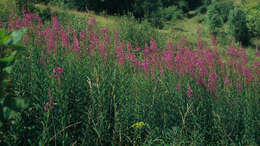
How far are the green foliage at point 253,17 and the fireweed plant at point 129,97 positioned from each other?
1381 centimetres

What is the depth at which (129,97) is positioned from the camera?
2795 millimetres

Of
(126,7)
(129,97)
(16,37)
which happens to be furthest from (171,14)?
(16,37)

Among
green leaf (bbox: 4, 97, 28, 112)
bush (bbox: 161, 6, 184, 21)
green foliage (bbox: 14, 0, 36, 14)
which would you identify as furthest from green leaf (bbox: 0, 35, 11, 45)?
bush (bbox: 161, 6, 184, 21)

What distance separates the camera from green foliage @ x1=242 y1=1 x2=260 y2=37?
50.3 ft

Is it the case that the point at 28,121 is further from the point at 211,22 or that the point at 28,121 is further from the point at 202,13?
the point at 202,13

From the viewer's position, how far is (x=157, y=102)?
Result: 2.97 m

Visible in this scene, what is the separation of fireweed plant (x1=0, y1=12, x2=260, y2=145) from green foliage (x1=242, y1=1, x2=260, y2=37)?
13814mm

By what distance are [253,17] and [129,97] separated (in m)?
16.0

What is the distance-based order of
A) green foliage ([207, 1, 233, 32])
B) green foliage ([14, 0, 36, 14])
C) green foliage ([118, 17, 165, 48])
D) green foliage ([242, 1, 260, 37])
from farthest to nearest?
green foliage ([207, 1, 233, 32]) < green foliage ([242, 1, 260, 37]) < green foliage ([14, 0, 36, 14]) < green foliage ([118, 17, 165, 48])

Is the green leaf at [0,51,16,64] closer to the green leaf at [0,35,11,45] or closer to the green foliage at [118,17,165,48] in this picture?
the green leaf at [0,35,11,45]

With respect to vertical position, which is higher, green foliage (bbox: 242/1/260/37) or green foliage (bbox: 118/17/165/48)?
green foliage (bbox: 242/1/260/37)

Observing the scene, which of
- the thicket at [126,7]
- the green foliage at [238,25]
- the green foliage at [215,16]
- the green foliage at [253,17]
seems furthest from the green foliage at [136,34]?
the green foliage at [253,17]

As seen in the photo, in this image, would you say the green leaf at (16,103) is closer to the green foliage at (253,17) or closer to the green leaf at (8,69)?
the green leaf at (8,69)

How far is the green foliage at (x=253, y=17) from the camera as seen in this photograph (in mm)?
15319
